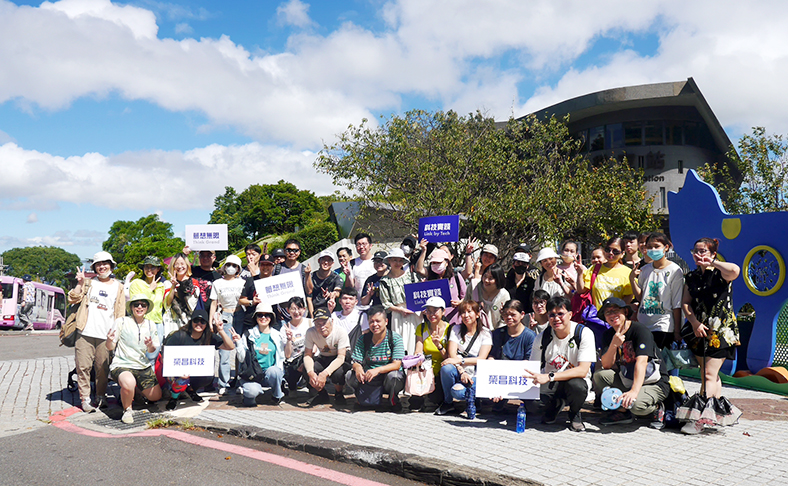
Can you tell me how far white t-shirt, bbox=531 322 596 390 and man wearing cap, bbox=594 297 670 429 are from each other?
0.79 feet

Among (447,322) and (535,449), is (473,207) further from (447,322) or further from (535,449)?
(535,449)

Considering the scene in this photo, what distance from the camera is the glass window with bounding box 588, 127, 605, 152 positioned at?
3031 centimetres

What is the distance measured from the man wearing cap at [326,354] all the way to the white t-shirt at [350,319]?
0.22m

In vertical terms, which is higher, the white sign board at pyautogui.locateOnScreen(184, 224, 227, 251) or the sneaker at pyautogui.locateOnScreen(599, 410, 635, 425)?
the white sign board at pyautogui.locateOnScreen(184, 224, 227, 251)

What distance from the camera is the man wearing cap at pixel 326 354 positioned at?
713 cm

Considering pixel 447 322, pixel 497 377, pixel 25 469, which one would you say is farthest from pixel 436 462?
pixel 25 469

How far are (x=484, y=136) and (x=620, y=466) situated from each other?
16.0 m

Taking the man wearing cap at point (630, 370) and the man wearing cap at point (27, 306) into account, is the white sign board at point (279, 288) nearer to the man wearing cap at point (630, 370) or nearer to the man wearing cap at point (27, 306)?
the man wearing cap at point (630, 370)

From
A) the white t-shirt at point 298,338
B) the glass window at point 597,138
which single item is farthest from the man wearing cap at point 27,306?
the glass window at point 597,138

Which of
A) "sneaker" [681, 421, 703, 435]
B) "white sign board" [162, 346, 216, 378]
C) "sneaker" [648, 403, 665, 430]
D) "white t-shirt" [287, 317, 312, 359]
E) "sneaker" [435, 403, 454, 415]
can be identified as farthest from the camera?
"white t-shirt" [287, 317, 312, 359]

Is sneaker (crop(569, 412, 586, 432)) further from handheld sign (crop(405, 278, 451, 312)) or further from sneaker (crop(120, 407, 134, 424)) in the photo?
sneaker (crop(120, 407, 134, 424))

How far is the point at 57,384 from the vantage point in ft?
29.8

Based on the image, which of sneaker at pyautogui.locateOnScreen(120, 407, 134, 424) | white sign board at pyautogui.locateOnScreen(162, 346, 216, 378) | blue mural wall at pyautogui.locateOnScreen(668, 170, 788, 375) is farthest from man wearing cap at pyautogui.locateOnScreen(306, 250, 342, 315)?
blue mural wall at pyautogui.locateOnScreen(668, 170, 788, 375)

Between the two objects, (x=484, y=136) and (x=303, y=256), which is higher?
(x=484, y=136)
